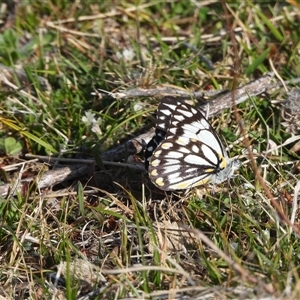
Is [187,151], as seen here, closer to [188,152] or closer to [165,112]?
[188,152]

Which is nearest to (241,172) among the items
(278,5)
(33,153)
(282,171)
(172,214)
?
(282,171)

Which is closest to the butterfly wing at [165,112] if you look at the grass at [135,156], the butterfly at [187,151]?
the butterfly at [187,151]

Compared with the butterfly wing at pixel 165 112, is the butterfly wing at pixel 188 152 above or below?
below

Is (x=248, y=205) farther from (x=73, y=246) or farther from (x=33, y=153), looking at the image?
(x=33, y=153)

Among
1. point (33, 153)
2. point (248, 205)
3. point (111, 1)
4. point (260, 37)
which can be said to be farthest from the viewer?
point (111, 1)

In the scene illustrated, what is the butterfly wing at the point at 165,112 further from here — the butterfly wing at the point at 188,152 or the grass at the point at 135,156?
the grass at the point at 135,156

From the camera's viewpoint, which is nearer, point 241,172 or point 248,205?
point 248,205

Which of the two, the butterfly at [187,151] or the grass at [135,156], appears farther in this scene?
the butterfly at [187,151]
